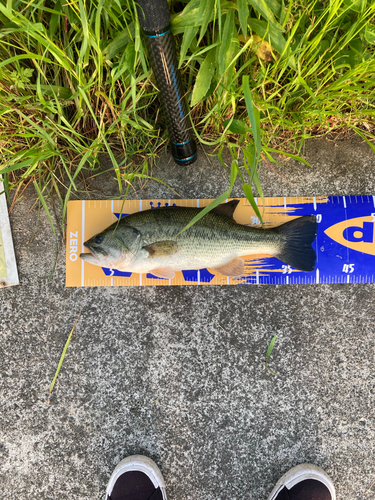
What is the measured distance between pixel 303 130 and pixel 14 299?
9.62ft

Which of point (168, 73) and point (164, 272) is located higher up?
point (168, 73)

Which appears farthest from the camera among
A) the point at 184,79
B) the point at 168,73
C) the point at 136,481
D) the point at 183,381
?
the point at 183,381

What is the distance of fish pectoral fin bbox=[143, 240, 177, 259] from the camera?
7.74 feet

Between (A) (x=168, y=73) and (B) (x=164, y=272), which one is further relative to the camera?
(B) (x=164, y=272)

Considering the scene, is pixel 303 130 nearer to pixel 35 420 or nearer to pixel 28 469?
pixel 35 420

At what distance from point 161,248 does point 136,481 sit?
77.6 inches

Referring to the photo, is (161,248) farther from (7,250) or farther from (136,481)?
(136,481)

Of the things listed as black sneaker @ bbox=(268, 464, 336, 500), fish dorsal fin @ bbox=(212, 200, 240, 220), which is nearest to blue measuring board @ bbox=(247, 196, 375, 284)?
fish dorsal fin @ bbox=(212, 200, 240, 220)

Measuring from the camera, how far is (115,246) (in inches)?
92.7

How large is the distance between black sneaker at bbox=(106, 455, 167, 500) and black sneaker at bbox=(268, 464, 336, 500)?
0.97 metres

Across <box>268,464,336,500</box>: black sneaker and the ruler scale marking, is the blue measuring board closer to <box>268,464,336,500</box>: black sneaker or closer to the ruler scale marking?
the ruler scale marking

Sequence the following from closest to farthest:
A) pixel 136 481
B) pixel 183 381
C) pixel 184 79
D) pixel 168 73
→ pixel 168 73, pixel 184 79, pixel 136 481, pixel 183 381

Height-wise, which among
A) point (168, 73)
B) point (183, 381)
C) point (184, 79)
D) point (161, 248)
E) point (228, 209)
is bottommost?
point (183, 381)

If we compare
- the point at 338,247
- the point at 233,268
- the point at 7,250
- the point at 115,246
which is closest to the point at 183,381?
the point at 233,268
